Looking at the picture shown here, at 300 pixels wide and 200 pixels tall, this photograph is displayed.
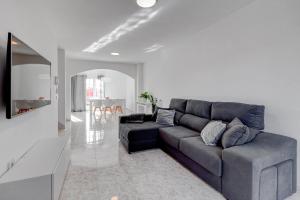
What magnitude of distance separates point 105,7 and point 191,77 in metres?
2.41

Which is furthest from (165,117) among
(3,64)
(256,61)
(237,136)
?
(3,64)

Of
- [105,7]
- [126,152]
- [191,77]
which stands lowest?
[126,152]

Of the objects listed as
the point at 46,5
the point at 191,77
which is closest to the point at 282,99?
the point at 191,77

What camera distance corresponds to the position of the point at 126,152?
331 cm

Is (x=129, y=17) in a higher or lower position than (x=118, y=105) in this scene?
higher

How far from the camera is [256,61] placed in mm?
2492

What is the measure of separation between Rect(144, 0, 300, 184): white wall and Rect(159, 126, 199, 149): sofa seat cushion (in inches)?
36.9

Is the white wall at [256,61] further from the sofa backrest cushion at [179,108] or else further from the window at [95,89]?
the window at [95,89]

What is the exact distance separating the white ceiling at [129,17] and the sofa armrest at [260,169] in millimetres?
2042

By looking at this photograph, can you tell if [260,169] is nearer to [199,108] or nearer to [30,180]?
[199,108]

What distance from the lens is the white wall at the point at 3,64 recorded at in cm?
142

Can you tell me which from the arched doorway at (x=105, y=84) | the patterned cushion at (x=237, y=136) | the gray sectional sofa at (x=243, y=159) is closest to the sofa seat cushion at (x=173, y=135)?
the gray sectional sofa at (x=243, y=159)

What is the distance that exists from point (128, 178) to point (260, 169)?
5.37 ft

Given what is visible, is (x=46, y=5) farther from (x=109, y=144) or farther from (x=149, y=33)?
(x=109, y=144)
